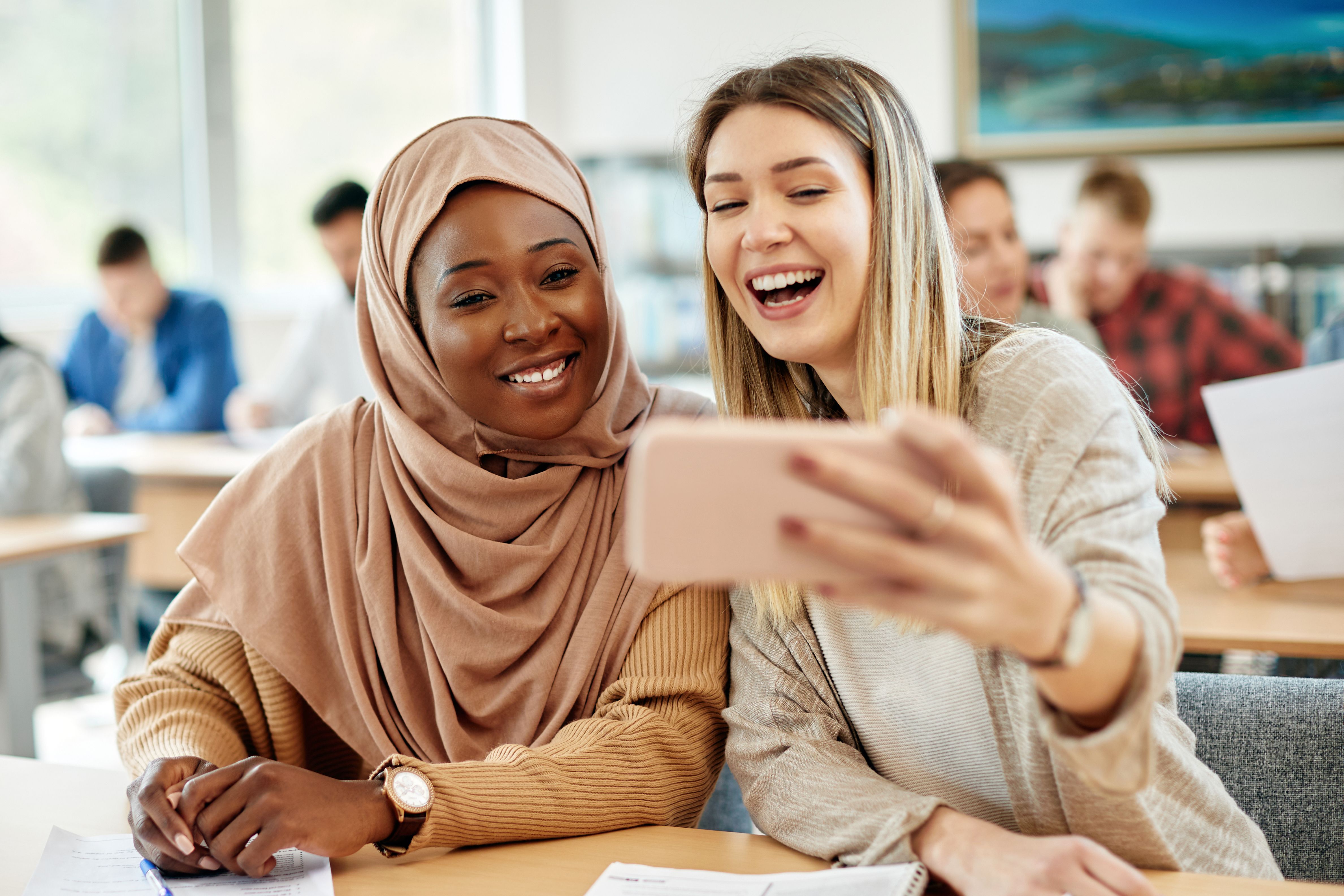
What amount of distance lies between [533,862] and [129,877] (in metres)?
0.36

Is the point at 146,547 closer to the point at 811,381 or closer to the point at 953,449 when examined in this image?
the point at 811,381

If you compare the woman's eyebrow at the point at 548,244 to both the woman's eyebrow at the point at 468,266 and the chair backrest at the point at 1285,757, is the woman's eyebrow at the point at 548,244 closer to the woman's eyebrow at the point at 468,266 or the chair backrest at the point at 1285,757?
the woman's eyebrow at the point at 468,266

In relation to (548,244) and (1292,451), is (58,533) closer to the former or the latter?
(548,244)

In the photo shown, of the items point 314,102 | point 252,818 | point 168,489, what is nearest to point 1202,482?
point 252,818

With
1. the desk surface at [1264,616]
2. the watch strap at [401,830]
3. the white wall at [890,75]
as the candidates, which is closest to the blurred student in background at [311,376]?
the white wall at [890,75]

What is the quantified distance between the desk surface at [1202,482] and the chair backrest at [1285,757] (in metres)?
1.31

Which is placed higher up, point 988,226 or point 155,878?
point 988,226

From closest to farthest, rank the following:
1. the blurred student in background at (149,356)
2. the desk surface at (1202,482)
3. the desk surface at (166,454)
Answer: the desk surface at (1202,482) → the desk surface at (166,454) → the blurred student in background at (149,356)

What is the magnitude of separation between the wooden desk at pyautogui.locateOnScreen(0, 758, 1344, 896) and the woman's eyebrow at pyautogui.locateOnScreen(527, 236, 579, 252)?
0.63 meters

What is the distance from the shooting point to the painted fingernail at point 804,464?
0.63 meters

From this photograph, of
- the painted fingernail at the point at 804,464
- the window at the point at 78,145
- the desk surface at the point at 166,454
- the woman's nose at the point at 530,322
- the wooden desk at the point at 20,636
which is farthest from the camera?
the window at the point at 78,145

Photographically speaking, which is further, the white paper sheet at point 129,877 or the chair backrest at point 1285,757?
the chair backrest at point 1285,757

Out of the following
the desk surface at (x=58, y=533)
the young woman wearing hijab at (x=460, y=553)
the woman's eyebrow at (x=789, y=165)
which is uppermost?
the woman's eyebrow at (x=789, y=165)

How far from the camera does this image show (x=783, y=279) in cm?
115
